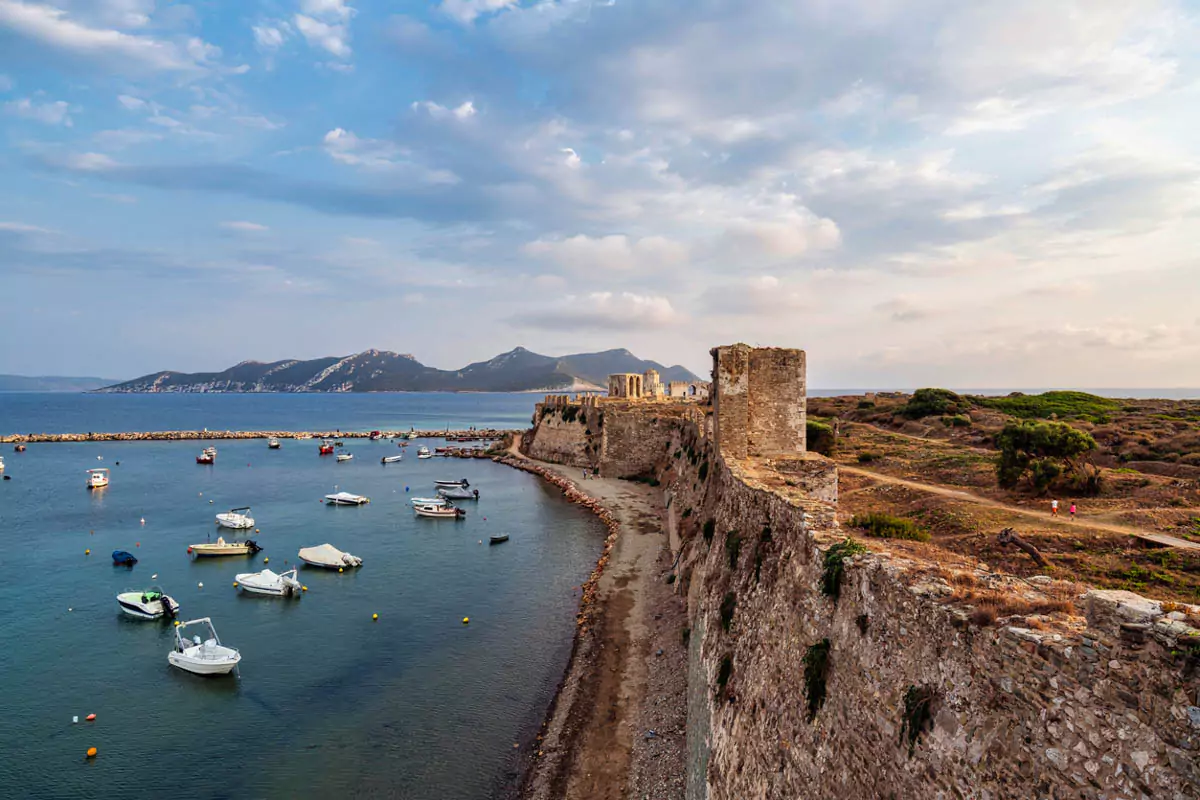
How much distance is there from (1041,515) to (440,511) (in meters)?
37.8

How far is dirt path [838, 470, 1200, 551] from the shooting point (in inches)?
450

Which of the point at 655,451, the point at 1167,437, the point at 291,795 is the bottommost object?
the point at 291,795

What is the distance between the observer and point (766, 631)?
10414 mm

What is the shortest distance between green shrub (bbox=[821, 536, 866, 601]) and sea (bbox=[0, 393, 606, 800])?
11095 millimetres

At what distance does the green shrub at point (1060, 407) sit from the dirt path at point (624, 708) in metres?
29.0

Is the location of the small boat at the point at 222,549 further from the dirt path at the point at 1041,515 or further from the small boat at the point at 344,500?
the dirt path at the point at 1041,515

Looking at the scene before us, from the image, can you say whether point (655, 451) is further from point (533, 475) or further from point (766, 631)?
point (766, 631)

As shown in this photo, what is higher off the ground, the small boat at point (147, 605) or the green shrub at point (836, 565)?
the green shrub at point (836, 565)

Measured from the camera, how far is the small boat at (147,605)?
24.8 metres

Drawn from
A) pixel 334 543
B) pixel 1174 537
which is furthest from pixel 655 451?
pixel 1174 537

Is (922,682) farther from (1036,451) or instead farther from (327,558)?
(327,558)

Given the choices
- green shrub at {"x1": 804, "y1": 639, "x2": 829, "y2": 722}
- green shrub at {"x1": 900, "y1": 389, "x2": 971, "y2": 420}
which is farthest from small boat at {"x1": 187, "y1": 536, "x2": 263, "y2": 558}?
green shrub at {"x1": 900, "y1": 389, "x2": 971, "y2": 420}

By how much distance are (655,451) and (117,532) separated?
39969 millimetres

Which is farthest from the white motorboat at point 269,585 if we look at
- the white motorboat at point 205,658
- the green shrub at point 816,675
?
the green shrub at point 816,675
